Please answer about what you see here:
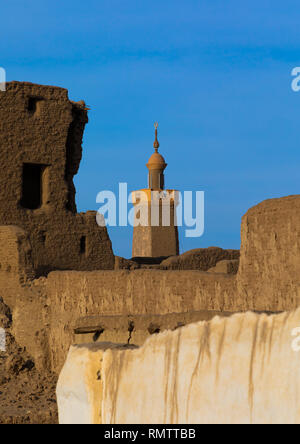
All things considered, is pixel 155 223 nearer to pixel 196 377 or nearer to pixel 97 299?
pixel 97 299

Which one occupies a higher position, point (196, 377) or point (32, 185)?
point (32, 185)

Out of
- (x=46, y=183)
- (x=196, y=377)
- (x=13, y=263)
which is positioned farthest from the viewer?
(x=46, y=183)

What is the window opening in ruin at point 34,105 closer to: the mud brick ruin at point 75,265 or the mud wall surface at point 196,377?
the mud brick ruin at point 75,265

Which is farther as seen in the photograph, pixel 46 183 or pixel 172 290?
pixel 46 183

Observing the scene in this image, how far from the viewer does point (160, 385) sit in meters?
3.01

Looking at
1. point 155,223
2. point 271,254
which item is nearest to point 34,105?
point 271,254

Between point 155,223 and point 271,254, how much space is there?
2388cm

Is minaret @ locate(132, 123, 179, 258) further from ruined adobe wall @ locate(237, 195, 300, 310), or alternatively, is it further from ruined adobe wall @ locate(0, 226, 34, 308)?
ruined adobe wall @ locate(237, 195, 300, 310)

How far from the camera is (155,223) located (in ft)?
102

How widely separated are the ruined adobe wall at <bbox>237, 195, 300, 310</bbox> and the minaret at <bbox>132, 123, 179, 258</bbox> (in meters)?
23.4

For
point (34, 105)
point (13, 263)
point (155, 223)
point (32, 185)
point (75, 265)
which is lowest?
point (13, 263)

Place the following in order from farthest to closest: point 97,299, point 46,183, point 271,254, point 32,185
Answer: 1. point 32,185
2. point 46,183
3. point 97,299
4. point 271,254
